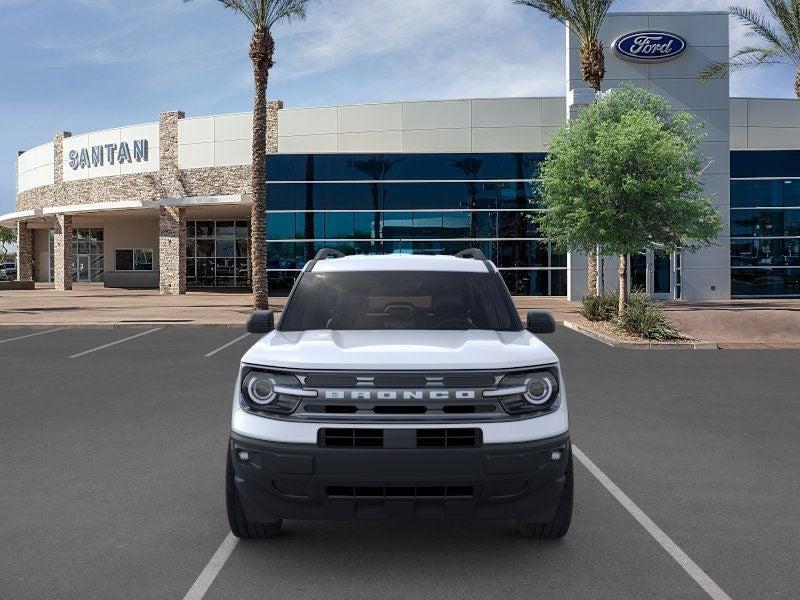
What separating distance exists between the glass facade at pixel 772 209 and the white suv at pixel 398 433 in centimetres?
3563

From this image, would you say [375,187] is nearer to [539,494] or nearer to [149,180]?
[149,180]

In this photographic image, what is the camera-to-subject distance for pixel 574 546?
470 cm

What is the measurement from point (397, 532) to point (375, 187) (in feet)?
108

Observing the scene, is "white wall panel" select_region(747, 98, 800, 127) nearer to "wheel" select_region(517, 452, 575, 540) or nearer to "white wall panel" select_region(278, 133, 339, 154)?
"white wall panel" select_region(278, 133, 339, 154)

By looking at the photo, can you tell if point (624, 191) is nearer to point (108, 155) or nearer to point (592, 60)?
point (592, 60)

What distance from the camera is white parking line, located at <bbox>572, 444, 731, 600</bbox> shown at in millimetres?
4102

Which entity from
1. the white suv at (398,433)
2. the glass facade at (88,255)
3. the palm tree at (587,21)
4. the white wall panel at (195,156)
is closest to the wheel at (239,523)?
the white suv at (398,433)

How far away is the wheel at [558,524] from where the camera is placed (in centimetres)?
454

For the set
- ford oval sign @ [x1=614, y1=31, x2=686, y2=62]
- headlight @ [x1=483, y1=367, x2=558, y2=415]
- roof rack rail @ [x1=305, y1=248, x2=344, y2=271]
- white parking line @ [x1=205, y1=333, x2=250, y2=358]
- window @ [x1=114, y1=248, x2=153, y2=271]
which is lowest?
white parking line @ [x1=205, y1=333, x2=250, y2=358]

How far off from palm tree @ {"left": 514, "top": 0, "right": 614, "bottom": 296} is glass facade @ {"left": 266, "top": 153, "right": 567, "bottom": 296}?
8.67 metres

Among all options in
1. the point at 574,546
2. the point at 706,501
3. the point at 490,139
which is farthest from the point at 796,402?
the point at 490,139

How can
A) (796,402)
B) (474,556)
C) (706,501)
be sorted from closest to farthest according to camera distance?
(474,556), (706,501), (796,402)

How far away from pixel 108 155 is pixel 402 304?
45.3m

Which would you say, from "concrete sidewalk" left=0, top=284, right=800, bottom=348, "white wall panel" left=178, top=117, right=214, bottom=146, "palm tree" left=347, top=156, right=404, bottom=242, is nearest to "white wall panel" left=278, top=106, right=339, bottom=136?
"palm tree" left=347, top=156, right=404, bottom=242
